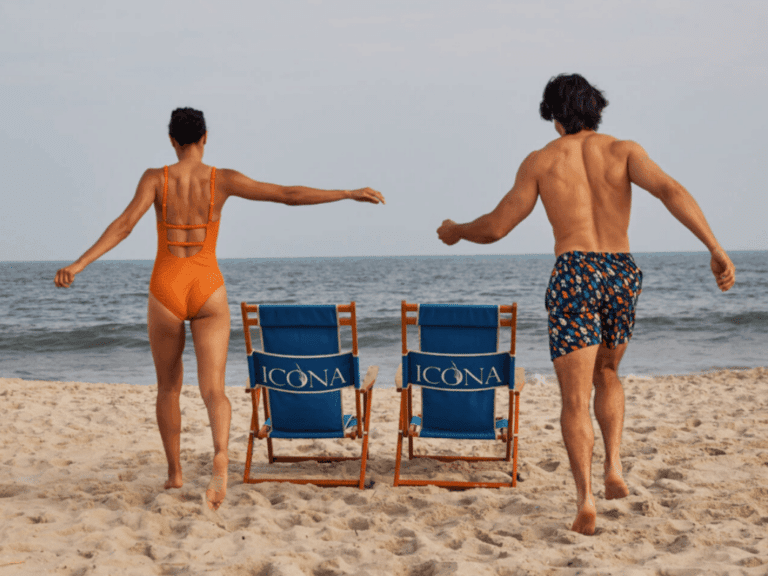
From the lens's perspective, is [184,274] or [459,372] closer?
[184,274]

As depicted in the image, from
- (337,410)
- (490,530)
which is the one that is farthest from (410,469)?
(490,530)

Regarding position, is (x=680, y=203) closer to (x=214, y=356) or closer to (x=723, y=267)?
(x=723, y=267)

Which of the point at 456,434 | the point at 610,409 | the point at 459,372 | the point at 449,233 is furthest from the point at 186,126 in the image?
the point at 610,409

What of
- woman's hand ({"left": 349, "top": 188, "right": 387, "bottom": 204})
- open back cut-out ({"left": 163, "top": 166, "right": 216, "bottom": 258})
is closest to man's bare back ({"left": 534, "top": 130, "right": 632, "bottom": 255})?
woman's hand ({"left": 349, "top": 188, "right": 387, "bottom": 204})

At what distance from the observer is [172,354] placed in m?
3.39

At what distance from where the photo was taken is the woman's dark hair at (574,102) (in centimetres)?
291

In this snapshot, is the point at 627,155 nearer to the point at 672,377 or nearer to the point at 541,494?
the point at 541,494

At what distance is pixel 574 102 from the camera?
2908 millimetres

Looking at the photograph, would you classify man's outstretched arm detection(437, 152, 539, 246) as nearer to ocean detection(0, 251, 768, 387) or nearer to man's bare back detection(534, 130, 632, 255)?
man's bare back detection(534, 130, 632, 255)

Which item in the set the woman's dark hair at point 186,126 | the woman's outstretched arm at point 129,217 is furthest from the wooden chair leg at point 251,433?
the woman's dark hair at point 186,126

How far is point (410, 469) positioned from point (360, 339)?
9092mm

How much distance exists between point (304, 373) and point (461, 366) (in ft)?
2.93

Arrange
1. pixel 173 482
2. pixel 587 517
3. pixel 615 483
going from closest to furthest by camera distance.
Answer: pixel 587 517, pixel 615 483, pixel 173 482

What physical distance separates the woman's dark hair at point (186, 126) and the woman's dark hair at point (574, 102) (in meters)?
1.70
